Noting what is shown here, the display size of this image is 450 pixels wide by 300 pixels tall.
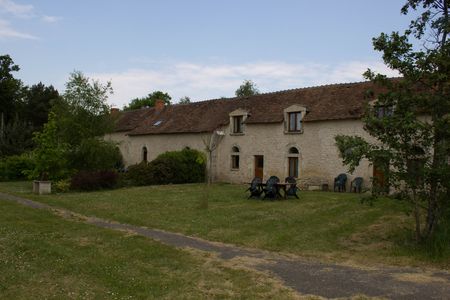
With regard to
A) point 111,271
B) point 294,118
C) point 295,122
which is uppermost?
point 294,118

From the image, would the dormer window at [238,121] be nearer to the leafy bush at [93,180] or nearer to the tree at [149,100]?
the leafy bush at [93,180]

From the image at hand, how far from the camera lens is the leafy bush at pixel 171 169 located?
28.8 metres

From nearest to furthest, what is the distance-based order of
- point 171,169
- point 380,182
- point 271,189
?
point 380,182 < point 271,189 < point 171,169

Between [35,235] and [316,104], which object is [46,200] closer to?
[35,235]

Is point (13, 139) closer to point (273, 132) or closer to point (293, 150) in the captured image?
point (273, 132)

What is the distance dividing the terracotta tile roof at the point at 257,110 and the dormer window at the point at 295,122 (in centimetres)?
66

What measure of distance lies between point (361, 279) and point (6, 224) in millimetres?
10514

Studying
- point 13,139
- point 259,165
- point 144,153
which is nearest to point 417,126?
point 259,165

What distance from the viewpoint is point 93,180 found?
83.5ft

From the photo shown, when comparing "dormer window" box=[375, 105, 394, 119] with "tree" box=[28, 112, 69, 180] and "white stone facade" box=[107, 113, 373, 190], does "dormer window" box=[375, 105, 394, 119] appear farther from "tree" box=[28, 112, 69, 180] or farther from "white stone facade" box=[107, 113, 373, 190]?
"tree" box=[28, 112, 69, 180]

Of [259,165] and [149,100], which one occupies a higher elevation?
[149,100]

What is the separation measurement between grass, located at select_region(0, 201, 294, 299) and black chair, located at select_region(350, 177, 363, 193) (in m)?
14.9

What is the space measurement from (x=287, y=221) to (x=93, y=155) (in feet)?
55.7

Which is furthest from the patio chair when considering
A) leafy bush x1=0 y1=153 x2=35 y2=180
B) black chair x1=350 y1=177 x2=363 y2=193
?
leafy bush x1=0 y1=153 x2=35 y2=180
